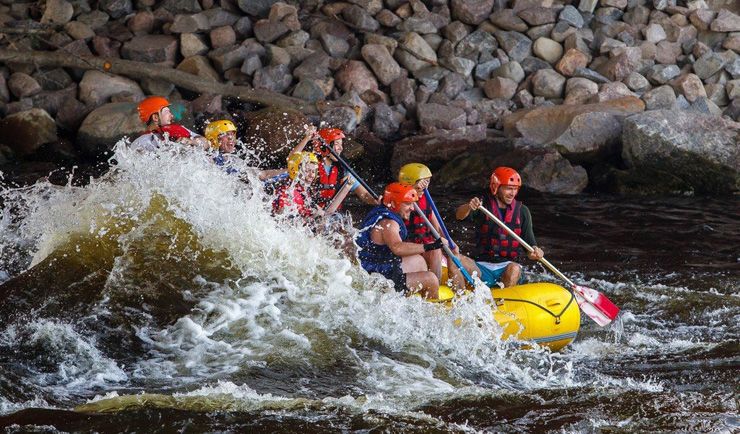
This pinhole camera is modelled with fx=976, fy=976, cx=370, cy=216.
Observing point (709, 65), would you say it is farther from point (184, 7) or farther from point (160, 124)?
point (160, 124)

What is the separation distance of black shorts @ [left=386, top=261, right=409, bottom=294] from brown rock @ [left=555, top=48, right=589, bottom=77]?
10420mm

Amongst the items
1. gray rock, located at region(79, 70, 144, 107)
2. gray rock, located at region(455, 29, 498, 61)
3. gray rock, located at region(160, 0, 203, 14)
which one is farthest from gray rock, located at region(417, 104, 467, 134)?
gray rock, located at region(160, 0, 203, 14)

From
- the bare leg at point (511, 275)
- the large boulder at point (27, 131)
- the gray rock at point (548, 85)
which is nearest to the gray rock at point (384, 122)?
the gray rock at point (548, 85)

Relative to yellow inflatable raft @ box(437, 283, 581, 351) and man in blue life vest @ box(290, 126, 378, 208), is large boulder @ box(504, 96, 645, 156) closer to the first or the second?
man in blue life vest @ box(290, 126, 378, 208)

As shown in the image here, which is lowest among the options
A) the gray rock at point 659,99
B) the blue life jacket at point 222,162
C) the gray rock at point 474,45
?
the gray rock at point 659,99

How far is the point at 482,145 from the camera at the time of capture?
1493 cm

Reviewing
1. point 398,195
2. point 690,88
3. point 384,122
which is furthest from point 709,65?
point 398,195

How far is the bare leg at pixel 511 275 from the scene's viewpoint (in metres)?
A: 8.33

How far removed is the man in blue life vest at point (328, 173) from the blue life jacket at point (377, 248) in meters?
1.74

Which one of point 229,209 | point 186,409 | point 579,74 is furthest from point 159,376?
point 579,74

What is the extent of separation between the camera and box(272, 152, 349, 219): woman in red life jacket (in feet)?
29.9

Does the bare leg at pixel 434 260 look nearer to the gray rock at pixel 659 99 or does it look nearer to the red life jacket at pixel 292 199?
the red life jacket at pixel 292 199

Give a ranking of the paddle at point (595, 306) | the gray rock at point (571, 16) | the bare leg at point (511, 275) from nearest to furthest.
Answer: the paddle at point (595, 306)
the bare leg at point (511, 275)
the gray rock at point (571, 16)

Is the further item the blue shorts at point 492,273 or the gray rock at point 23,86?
the gray rock at point 23,86
